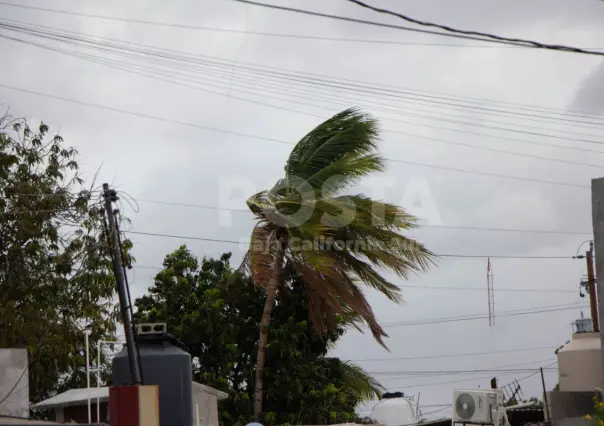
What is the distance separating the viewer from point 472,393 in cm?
2250

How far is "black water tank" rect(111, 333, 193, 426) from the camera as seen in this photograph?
53.9 feet

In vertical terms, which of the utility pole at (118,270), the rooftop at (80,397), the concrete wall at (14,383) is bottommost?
the rooftop at (80,397)

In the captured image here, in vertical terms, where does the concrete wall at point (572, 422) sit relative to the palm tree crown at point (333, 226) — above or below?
below

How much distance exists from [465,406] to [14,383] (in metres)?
11.4

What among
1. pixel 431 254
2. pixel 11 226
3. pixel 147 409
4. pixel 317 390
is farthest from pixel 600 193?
pixel 11 226

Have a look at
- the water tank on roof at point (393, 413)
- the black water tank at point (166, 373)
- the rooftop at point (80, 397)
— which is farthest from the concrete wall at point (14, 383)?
the water tank on roof at point (393, 413)

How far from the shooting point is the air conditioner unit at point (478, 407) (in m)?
22.3

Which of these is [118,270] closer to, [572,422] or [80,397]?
[80,397]

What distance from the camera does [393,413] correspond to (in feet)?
72.8

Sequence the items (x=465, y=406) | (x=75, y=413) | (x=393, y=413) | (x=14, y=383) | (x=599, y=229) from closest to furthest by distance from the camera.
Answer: (x=14, y=383)
(x=599, y=229)
(x=75, y=413)
(x=393, y=413)
(x=465, y=406)

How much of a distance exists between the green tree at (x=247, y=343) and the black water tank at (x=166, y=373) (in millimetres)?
5598

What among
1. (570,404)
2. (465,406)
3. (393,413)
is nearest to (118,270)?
(393,413)

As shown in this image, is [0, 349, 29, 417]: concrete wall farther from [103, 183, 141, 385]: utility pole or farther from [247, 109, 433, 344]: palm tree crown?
[247, 109, 433, 344]: palm tree crown

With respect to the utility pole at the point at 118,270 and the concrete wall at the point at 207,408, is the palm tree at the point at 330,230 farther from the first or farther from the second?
the utility pole at the point at 118,270
